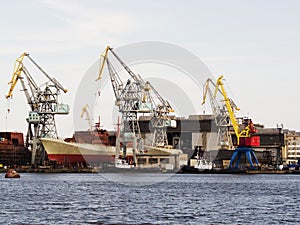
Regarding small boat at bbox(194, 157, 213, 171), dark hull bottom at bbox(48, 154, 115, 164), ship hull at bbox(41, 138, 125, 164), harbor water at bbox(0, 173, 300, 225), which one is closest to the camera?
harbor water at bbox(0, 173, 300, 225)

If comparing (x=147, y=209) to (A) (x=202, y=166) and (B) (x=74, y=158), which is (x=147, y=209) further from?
(B) (x=74, y=158)

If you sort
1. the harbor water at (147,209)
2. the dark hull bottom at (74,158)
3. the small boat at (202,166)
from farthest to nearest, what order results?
the dark hull bottom at (74,158) < the small boat at (202,166) < the harbor water at (147,209)

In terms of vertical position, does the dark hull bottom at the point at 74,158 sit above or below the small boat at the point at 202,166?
above

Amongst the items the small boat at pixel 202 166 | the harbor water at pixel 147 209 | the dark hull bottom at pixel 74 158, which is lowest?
the harbor water at pixel 147 209

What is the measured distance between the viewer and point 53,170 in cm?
17400

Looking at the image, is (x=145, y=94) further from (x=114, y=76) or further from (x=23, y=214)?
(x=23, y=214)

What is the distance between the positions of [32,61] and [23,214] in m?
133

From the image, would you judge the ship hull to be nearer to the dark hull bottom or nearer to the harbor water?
the dark hull bottom

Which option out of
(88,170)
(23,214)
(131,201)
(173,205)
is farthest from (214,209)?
(88,170)

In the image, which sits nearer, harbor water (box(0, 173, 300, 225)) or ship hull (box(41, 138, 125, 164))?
harbor water (box(0, 173, 300, 225))

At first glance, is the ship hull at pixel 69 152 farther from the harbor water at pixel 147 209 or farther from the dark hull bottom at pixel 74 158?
the harbor water at pixel 147 209

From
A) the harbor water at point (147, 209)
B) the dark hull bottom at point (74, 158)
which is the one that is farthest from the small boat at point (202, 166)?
the harbor water at point (147, 209)

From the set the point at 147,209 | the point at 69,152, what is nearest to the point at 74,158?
the point at 69,152

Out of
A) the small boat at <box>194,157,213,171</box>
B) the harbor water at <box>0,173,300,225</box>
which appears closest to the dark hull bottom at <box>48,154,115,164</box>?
the small boat at <box>194,157,213,171</box>
